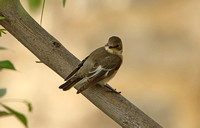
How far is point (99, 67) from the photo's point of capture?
241 centimetres

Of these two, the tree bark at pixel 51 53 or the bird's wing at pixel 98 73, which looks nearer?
the tree bark at pixel 51 53

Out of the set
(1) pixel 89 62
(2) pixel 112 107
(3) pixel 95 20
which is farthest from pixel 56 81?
(2) pixel 112 107

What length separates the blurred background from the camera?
14.1 ft

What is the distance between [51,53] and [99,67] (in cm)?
73

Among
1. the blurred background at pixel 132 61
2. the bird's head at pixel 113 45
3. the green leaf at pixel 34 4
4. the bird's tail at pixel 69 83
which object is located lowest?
the green leaf at pixel 34 4

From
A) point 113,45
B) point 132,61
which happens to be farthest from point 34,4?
point 132,61

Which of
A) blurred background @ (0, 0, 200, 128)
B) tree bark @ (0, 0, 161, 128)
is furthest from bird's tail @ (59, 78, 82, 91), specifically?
blurred background @ (0, 0, 200, 128)

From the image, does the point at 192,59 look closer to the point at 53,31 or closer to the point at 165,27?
the point at 165,27

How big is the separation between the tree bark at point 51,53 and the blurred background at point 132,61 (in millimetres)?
2566

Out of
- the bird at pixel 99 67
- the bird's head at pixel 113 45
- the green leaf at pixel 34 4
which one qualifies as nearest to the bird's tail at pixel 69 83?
the bird at pixel 99 67

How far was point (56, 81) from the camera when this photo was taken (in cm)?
465

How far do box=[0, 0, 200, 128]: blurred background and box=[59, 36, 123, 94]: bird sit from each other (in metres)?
1.73

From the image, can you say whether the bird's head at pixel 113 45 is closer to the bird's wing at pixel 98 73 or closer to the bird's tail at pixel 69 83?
the bird's wing at pixel 98 73

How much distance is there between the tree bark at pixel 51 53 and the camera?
163 cm
